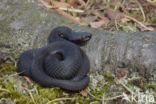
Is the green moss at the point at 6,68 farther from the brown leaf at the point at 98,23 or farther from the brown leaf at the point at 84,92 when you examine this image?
the brown leaf at the point at 98,23

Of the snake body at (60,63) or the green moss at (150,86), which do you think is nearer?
the snake body at (60,63)

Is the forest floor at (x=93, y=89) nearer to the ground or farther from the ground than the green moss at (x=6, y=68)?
nearer to the ground

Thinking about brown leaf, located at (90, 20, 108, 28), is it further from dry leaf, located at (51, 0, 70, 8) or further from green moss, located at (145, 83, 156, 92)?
green moss, located at (145, 83, 156, 92)

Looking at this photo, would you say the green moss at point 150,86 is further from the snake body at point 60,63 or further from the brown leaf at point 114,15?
the brown leaf at point 114,15

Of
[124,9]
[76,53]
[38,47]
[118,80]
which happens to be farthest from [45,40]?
[124,9]

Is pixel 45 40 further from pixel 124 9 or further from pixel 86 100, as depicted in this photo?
pixel 124 9

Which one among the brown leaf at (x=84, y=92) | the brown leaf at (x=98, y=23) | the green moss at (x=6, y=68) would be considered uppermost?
the brown leaf at (x=98, y=23)

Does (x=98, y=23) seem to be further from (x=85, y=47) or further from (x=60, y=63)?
(x=60, y=63)

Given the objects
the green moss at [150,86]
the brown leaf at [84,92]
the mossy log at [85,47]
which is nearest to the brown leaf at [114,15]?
the mossy log at [85,47]

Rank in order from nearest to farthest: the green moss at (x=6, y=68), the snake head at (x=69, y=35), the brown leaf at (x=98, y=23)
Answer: the green moss at (x=6, y=68) < the snake head at (x=69, y=35) < the brown leaf at (x=98, y=23)

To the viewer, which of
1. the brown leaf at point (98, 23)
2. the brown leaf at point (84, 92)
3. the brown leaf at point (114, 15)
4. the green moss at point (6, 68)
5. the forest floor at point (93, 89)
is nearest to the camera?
the forest floor at point (93, 89)
